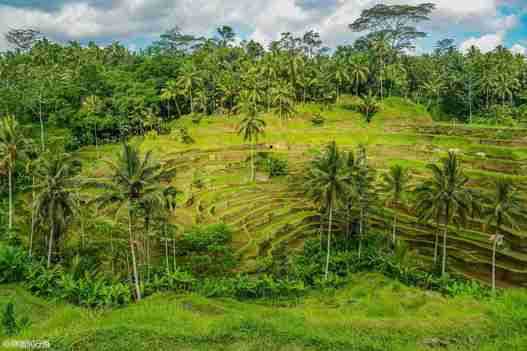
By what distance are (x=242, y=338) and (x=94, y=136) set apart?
2402 inches

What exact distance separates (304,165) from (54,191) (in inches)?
1391

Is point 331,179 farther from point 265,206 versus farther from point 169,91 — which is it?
point 169,91

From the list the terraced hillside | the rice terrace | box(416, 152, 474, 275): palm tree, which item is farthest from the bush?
box(416, 152, 474, 275): palm tree

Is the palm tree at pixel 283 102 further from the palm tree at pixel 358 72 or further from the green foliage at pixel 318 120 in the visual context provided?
the palm tree at pixel 358 72

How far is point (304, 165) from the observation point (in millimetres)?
55250

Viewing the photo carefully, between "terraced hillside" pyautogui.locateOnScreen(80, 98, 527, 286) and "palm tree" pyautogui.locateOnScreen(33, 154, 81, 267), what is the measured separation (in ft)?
34.2

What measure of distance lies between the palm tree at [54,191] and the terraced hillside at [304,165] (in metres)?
10.4

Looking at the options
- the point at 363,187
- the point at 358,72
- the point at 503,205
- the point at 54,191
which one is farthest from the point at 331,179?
the point at 358,72

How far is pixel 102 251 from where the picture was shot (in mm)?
31094

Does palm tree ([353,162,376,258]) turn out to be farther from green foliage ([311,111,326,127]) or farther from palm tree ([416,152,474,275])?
green foliage ([311,111,326,127])

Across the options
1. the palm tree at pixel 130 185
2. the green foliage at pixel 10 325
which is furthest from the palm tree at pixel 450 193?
the green foliage at pixel 10 325

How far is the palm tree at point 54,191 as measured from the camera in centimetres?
2694

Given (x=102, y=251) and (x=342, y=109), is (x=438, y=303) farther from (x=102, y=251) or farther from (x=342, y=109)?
(x=342, y=109)

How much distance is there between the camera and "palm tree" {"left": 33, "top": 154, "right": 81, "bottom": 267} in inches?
1061
